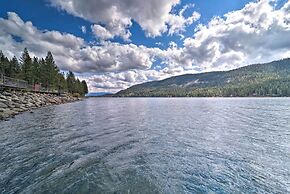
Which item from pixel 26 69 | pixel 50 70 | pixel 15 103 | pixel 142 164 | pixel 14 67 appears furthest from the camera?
pixel 50 70

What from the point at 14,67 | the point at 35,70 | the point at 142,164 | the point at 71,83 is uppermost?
the point at 14,67

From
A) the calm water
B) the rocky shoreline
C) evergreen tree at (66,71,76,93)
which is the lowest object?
the calm water

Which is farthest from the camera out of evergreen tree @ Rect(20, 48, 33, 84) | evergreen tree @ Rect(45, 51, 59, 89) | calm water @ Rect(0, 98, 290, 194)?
evergreen tree @ Rect(45, 51, 59, 89)

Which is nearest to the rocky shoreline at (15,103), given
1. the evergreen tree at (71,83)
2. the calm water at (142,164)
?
the calm water at (142,164)

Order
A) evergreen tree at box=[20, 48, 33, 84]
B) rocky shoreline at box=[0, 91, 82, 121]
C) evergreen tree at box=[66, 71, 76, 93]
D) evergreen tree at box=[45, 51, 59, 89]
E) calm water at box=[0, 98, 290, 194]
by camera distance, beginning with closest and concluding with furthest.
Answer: calm water at box=[0, 98, 290, 194] → rocky shoreline at box=[0, 91, 82, 121] → evergreen tree at box=[20, 48, 33, 84] → evergreen tree at box=[45, 51, 59, 89] → evergreen tree at box=[66, 71, 76, 93]

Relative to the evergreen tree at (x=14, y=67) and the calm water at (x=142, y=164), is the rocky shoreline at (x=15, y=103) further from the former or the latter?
the evergreen tree at (x=14, y=67)

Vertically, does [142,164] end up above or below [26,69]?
below

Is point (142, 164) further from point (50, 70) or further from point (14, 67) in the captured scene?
point (14, 67)

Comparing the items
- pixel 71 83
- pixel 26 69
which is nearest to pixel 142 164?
pixel 26 69

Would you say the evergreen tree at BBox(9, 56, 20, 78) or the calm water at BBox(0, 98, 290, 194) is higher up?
the evergreen tree at BBox(9, 56, 20, 78)

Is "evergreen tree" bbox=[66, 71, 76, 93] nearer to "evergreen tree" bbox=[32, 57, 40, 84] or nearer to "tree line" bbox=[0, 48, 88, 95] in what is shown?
"tree line" bbox=[0, 48, 88, 95]

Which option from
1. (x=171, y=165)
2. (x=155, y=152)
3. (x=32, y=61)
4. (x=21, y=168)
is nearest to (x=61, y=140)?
(x=21, y=168)

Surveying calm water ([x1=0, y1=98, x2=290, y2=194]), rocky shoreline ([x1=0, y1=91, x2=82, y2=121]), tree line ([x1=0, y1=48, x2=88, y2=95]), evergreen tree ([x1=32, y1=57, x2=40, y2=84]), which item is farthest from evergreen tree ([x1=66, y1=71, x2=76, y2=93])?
calm water ([x1=0, y1=98, x2=290, y2=194])

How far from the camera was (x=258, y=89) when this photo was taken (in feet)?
625
